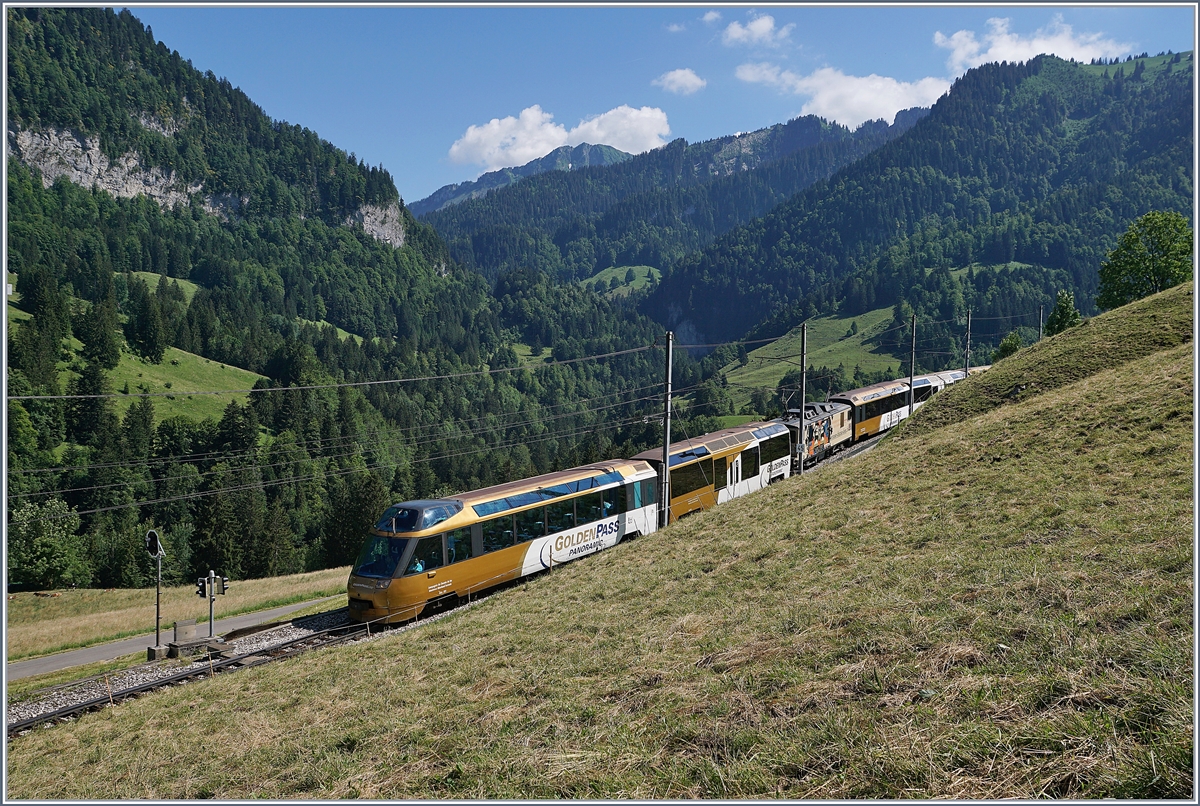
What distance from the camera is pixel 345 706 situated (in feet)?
38.6

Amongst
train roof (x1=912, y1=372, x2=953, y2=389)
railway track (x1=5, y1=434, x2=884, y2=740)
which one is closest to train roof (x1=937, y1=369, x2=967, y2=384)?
train roof (x1=912, y1=372, x2=953, y2=389)

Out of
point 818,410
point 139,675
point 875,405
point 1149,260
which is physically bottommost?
point 139,675

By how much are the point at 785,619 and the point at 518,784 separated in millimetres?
5482

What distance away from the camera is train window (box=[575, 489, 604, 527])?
1039 inches

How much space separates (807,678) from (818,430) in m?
37.4

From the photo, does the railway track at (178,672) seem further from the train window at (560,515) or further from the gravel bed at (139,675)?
the train window at (560,515)

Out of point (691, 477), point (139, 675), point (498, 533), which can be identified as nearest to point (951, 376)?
point (691, 477)

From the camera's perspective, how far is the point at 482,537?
22.8 metres

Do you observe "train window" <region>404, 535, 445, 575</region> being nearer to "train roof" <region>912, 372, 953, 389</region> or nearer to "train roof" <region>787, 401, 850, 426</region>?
"train roof" <region>787, 401, 850, 426</region>

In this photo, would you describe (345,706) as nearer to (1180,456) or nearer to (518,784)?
(518,784)

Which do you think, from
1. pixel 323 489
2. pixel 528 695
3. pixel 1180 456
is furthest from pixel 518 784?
pixel 323 489

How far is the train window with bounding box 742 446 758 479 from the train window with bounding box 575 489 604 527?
1116cm

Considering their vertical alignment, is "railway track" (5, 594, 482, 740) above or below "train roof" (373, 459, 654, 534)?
below

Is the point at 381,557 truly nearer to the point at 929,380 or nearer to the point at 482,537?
the point at 482,537
